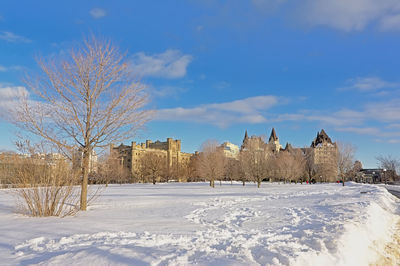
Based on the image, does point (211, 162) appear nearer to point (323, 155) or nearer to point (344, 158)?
point (344, 158)

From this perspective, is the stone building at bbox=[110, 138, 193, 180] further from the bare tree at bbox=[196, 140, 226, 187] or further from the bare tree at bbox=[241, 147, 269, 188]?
the bare tree at bbox=[241, 147, 269, 188]

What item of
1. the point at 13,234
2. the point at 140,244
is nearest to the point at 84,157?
the point at 13,234

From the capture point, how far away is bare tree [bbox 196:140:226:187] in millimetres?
44875

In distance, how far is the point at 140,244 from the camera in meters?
5.58

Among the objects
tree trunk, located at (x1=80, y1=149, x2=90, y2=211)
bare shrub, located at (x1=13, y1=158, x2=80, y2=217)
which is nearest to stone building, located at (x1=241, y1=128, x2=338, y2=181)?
tree trunk, located at (x1=80, y1=149, x2=90, y2=211)

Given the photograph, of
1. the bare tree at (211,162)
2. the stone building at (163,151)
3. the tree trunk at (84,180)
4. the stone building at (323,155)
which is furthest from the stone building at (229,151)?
the tree trunk at (84,180)

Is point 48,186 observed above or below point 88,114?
below

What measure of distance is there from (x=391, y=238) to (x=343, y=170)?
51.4 metres

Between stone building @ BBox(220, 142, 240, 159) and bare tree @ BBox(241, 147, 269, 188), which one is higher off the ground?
stone building @ BBox(220, 142, 240, 159)

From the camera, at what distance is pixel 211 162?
148 feet

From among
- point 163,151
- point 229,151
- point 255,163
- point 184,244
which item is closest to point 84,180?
point 184,244

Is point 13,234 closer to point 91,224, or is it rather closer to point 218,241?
point 91,224

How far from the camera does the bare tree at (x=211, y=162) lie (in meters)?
44.9

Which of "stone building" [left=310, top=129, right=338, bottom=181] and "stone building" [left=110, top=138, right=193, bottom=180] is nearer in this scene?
"stone building" [left=310, top=129, right=338, bottom=181]
